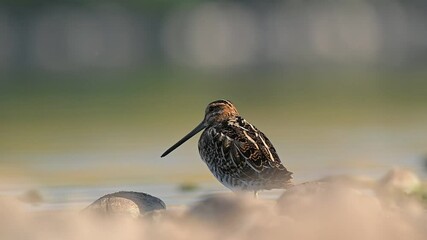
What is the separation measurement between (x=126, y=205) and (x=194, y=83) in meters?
30.8

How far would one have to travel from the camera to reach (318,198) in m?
8.37

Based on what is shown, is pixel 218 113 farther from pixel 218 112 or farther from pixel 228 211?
pixel 228 211

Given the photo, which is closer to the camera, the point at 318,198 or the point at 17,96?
the point at 318,198

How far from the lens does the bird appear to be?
38.0 ft

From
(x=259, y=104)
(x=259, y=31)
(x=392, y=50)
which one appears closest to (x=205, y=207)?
(x=259, y=104)

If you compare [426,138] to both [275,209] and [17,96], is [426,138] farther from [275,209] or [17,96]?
[17,96]

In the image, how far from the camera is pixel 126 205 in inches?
399

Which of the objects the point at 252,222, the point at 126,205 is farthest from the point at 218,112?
the point at 252,222

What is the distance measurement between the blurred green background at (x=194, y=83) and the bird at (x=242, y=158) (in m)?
2.63

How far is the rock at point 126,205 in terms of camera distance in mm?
9992

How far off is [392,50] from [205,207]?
60215 millimetres

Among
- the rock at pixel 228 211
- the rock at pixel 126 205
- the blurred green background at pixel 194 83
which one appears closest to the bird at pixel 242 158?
the rock at pixel 126 205

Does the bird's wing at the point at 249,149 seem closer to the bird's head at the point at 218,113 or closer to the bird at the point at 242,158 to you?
the bird at the point at 242,158

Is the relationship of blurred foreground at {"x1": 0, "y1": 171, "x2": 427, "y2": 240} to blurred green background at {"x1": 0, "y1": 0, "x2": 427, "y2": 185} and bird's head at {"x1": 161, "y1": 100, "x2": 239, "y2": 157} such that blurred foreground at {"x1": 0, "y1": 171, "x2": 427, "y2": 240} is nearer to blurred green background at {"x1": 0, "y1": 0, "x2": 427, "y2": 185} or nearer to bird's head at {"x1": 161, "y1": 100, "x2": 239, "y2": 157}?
bird's head at {"x1": 161, "y1": 100, "x2": 239, "y2": 157}
